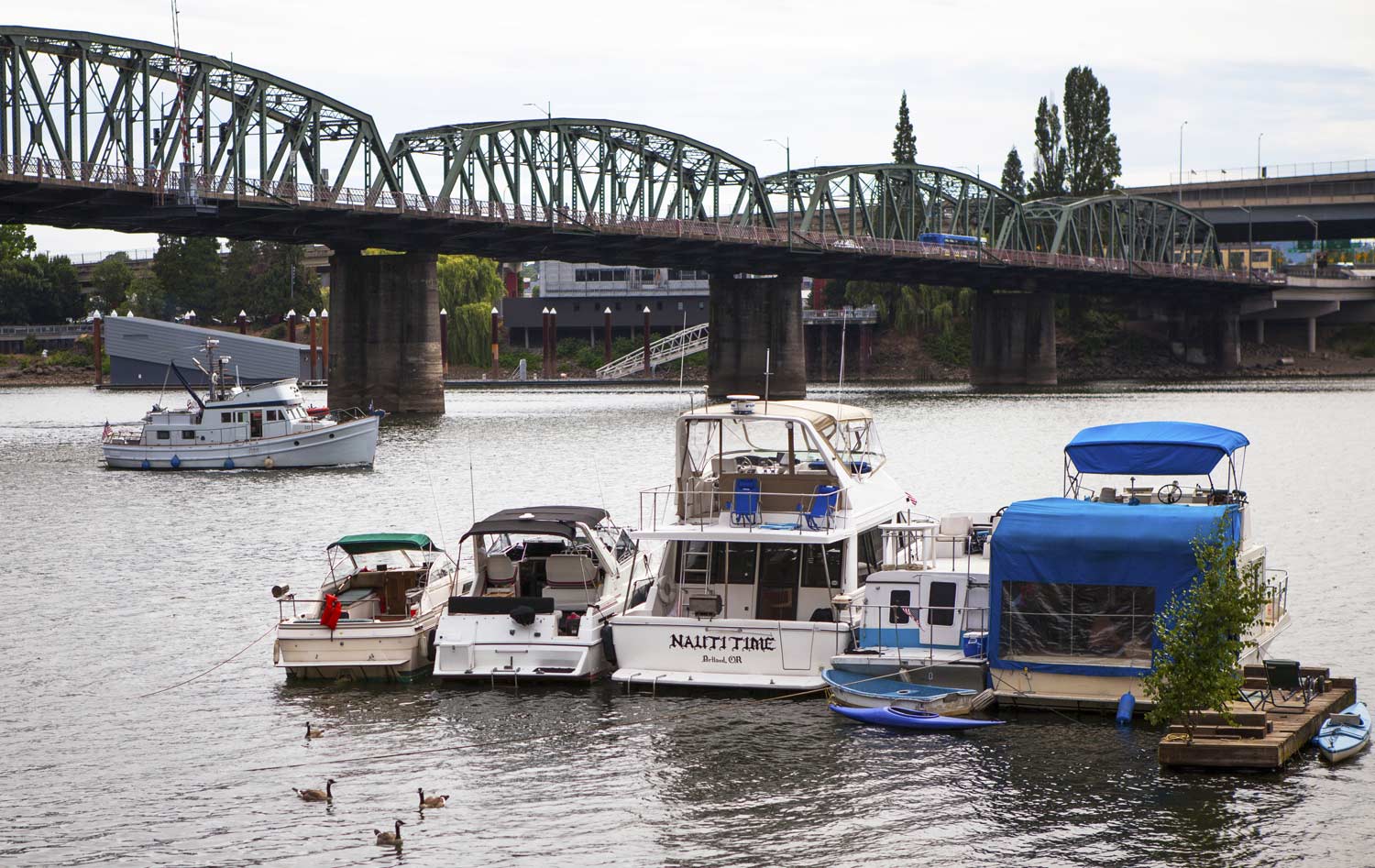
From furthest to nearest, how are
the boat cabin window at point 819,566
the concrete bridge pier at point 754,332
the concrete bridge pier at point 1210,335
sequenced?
the concrete bridge pier at point 1210,335
the concrete bridge pier at point 754,332
the boat cabin window at point 819,566

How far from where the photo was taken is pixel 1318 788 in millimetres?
23906

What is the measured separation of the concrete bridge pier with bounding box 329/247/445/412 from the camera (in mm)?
118750

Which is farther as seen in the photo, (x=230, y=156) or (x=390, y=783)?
(x=230, y=156)

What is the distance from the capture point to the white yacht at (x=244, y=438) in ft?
262

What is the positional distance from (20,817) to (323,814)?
14.3ft

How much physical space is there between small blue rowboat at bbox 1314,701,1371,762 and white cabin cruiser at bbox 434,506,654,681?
12.5 meters

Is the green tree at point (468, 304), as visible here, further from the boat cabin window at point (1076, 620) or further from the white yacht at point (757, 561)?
the boat cabin window at point (1076, 620)

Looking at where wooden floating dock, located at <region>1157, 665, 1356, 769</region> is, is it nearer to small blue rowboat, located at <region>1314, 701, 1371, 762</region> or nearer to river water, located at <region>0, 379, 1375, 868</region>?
small blue rowboat, located at <region>1314, 701, 1371, 762</region>

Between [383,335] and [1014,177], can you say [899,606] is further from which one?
[1014,177]

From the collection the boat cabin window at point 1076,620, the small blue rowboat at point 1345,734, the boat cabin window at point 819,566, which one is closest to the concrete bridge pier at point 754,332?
the boat cabin window at point 819,566

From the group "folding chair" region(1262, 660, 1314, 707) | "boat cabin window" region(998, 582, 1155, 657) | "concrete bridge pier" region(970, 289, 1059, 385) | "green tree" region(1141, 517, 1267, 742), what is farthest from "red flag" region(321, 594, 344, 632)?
"concrete bridge pier" region(970, 289, 1059, 385)

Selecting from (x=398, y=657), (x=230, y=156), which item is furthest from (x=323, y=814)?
(x=230, y=156)

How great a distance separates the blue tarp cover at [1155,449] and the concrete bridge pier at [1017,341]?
440 feet

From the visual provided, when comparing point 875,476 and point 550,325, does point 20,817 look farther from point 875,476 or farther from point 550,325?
point 550,325
